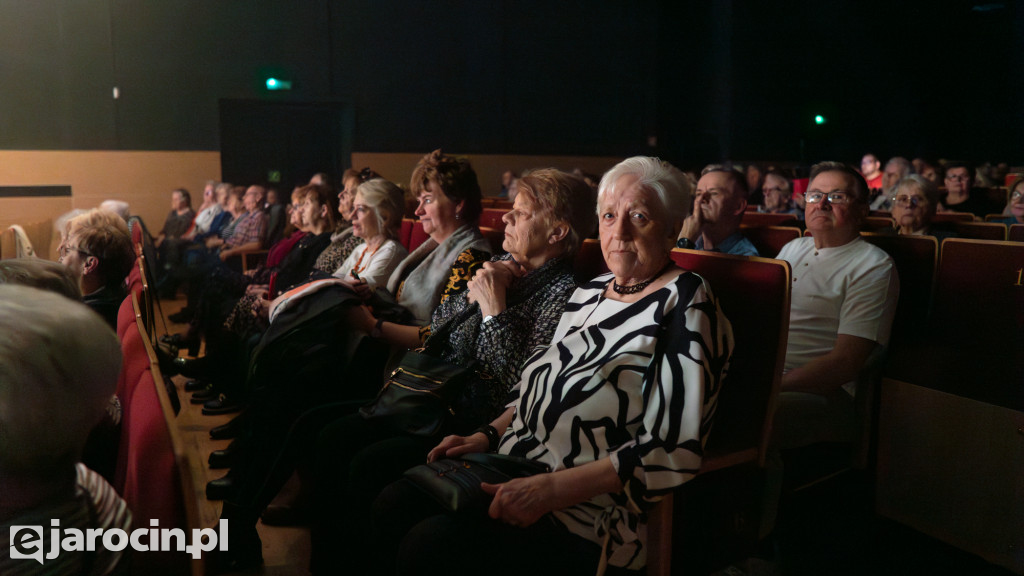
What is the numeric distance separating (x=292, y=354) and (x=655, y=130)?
9020 millimetres

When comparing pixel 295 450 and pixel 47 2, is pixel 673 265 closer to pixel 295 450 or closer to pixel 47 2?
pixel 295 450

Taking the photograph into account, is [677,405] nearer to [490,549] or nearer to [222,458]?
[490,549]

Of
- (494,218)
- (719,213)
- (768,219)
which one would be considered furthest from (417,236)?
(768,219)

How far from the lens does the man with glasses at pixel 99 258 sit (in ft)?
7.28

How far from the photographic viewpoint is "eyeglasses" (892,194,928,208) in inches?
133

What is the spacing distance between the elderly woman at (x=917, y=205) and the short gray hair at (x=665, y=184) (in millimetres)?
2243

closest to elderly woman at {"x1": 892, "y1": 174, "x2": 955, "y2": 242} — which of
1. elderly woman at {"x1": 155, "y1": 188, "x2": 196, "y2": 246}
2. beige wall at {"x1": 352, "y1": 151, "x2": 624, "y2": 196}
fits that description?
beige wall at {"x1": 352, "y1": 151, "x2": 624, "y2": 196}

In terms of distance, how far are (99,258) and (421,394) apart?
115 cm

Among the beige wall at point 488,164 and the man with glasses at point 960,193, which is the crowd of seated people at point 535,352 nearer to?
the man with glasses at point 960,193

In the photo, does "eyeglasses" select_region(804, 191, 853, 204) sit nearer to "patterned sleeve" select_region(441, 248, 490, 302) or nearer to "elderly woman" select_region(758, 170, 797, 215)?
"patterned sleeve" select_region(441, 248, 490, 302)

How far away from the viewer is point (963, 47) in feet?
36.8

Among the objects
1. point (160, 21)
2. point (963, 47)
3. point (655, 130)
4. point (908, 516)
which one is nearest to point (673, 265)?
point (908, 516)

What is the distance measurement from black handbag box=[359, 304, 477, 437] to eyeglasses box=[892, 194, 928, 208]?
2.47 metres

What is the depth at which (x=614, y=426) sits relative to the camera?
1425mm
